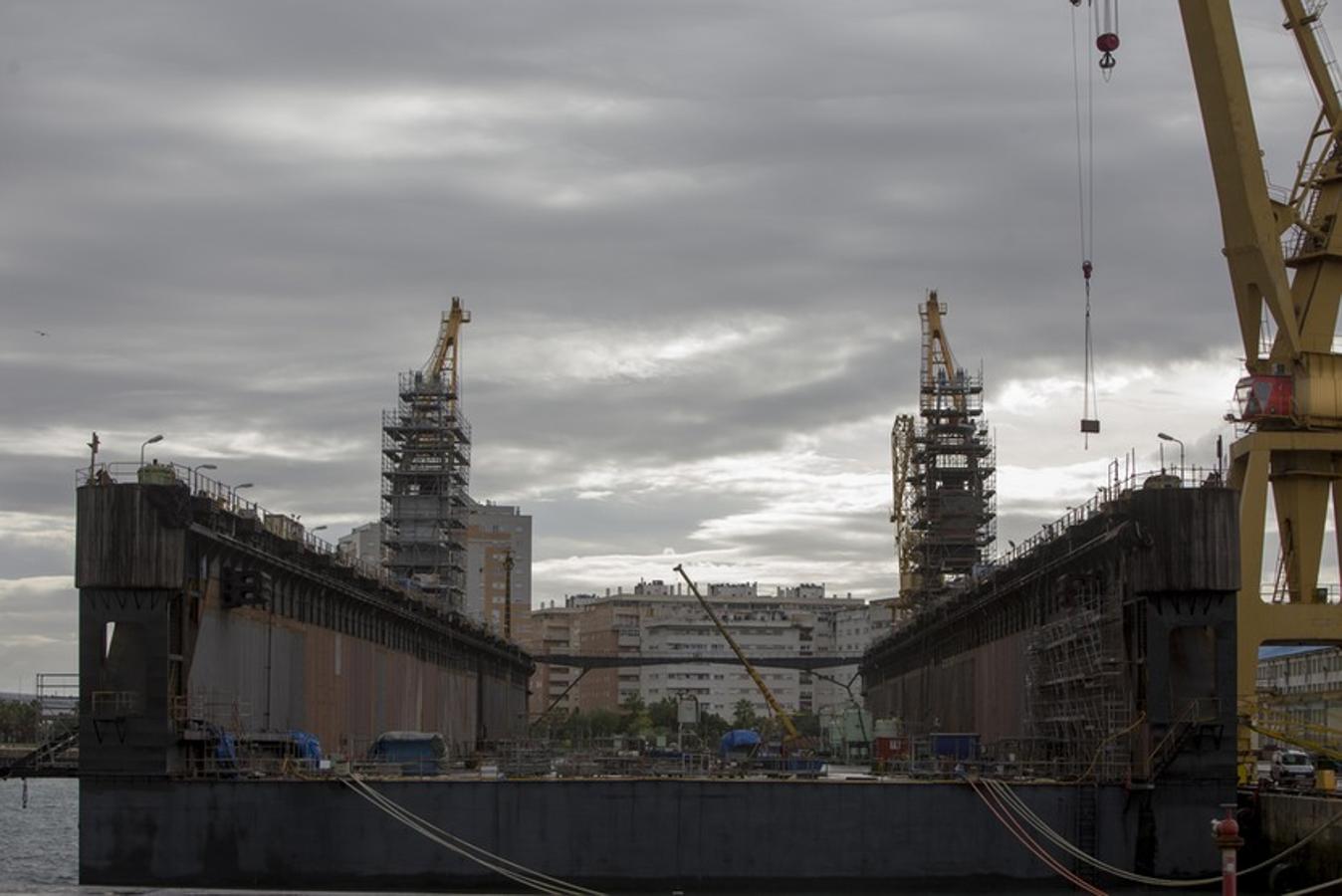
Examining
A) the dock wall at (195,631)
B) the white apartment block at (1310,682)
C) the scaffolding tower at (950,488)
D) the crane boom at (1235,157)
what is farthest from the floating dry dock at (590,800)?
the scaffolding tower at (950,488)

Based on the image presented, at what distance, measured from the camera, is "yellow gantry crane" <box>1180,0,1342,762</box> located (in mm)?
78688

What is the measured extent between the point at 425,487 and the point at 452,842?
310ft

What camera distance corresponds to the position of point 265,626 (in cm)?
7456

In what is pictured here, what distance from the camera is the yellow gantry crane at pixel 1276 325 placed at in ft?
258

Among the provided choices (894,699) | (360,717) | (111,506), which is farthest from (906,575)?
(111,506)

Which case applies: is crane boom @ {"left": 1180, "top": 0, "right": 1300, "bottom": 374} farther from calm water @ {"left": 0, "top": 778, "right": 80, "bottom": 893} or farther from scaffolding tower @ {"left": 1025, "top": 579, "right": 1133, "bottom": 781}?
calm water @ {"left": 0, "top": 778, "right": 80, "bottom": 893}

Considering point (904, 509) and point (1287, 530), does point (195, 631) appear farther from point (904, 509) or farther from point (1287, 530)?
point (904, 509)

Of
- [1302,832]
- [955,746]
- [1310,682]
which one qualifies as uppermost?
[1310,682]

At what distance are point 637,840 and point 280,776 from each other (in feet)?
40.4

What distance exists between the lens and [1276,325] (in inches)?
3164

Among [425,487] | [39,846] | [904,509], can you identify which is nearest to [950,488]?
[904,509]

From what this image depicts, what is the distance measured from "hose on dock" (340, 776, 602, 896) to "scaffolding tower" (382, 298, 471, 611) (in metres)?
89.6

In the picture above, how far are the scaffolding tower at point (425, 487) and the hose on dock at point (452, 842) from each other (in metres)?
89.6

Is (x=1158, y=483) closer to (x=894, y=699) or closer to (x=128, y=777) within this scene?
(x=128, y=777)
